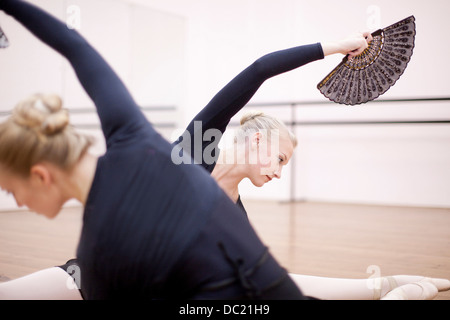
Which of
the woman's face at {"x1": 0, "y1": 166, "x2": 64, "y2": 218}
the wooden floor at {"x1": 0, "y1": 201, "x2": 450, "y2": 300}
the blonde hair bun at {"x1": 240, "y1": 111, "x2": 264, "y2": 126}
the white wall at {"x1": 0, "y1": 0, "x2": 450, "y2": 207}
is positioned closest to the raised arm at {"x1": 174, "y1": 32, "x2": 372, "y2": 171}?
the woman's face at {"x1": 0, "y1": 166, "x2": 64, "y2": 218}

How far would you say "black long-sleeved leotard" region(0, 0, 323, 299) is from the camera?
83 cm

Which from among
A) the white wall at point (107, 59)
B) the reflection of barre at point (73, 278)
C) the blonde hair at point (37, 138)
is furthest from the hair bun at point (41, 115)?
the white wall at point (107, 59)

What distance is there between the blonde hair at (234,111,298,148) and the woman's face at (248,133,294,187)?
0.03m

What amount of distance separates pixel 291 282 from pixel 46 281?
0.89 meters

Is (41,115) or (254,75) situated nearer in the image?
(41,115)

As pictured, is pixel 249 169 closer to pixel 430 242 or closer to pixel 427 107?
pixel 430 242

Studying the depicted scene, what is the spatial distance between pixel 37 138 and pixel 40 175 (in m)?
0.06

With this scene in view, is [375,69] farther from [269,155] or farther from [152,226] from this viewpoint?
[152,226]

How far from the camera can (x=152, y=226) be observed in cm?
82

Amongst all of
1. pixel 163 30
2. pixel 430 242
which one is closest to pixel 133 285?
pixel 430 242

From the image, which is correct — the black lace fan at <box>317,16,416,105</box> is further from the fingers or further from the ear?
the ear

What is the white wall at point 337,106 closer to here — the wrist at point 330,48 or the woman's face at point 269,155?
the woman's face at point 269,155

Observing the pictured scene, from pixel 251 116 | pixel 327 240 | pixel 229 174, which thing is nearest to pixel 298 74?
pixel 327 240

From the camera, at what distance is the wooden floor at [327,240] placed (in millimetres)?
2258
